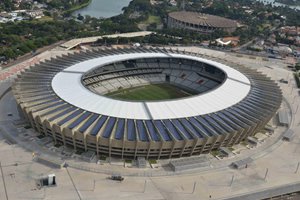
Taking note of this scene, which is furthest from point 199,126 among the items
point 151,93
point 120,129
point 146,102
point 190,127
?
point 151,93

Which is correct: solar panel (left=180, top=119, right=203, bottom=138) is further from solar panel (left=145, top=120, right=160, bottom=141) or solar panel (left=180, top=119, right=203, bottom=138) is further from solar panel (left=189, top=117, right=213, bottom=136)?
solar panel (left=145, top=120, right=160, bottom=141)

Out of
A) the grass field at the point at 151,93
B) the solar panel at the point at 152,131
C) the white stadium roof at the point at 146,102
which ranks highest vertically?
the white stadium roof at the point at 146,102

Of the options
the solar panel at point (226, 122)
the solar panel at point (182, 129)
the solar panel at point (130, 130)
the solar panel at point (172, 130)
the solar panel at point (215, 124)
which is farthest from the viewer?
the solar panel at point (226, 122)

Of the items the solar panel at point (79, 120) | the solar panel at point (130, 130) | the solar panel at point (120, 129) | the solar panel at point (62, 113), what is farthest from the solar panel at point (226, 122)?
the solar panel at point (62, 113)

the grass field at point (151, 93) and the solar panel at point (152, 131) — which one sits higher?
the solar panel at point (152, 131)

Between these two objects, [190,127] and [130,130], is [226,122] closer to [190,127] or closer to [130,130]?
[190,127]

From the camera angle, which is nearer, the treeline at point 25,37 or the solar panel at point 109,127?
the solar panel at point 109,127

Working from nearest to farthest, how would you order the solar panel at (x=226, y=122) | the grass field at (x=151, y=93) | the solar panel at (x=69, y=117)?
the solar panel at (x=69, y=117), the solar panel at (x=226, y=122), the grass field at (x=151, y=93)

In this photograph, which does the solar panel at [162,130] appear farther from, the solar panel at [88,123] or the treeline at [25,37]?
the treeline at [25,37]

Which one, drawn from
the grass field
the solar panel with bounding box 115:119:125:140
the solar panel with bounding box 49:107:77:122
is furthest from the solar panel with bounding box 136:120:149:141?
the grass field
